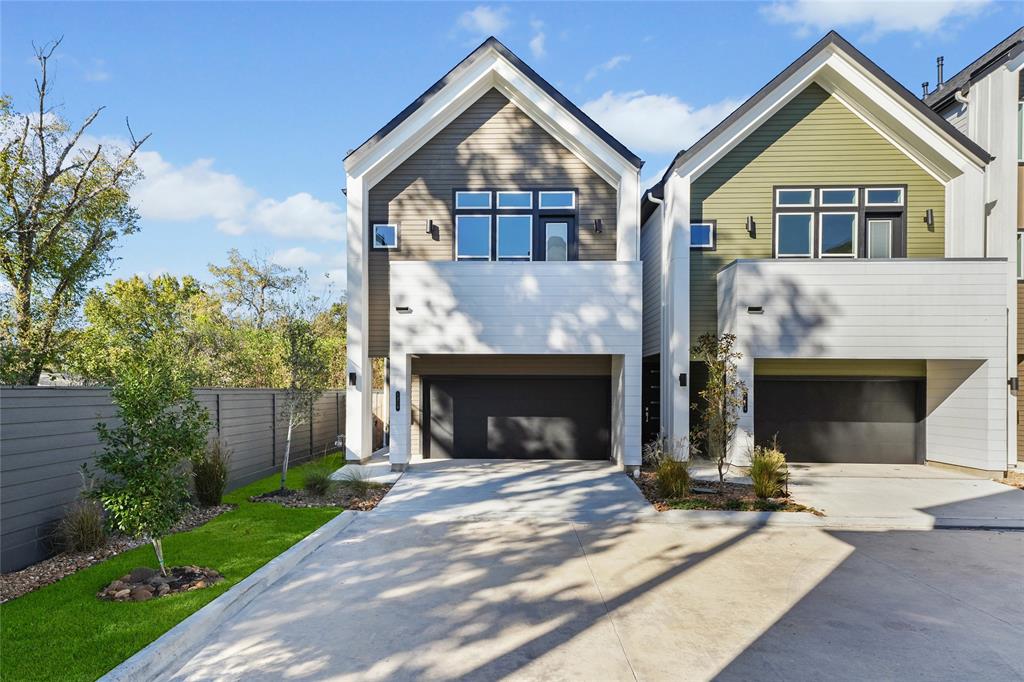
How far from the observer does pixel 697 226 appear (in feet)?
42.3

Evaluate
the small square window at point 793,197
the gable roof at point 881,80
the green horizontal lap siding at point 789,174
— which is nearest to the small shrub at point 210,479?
the green horizontal lap siding at point 789,174

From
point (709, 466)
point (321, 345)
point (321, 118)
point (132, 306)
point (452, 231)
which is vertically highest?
point (321, 118)

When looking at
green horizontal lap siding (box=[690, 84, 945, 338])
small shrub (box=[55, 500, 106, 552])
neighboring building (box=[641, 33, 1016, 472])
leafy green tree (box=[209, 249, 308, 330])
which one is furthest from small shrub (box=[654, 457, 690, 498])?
leafy green tree (box=[209, 249, 308, 330])

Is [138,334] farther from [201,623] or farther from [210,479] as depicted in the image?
[201,623]

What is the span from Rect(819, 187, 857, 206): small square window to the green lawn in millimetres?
12779

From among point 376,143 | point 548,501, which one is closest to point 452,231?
point 376,143

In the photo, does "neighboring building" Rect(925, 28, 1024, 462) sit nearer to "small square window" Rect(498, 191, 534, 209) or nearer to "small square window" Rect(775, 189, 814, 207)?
"small square window" Rect(775, 189, 814, 207)

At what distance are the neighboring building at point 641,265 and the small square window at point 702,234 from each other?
0.05 metres

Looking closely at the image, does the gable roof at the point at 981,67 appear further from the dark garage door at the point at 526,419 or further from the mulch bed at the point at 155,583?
the mulch bed at the point at 155,583

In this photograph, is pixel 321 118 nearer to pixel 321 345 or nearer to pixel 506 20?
pixel 506 20

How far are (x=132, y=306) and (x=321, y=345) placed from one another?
35.8 feet

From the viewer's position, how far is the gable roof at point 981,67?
39.5 ft

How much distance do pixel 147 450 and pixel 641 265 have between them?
30.5 ft

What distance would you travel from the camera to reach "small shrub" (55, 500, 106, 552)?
19.8 ft
